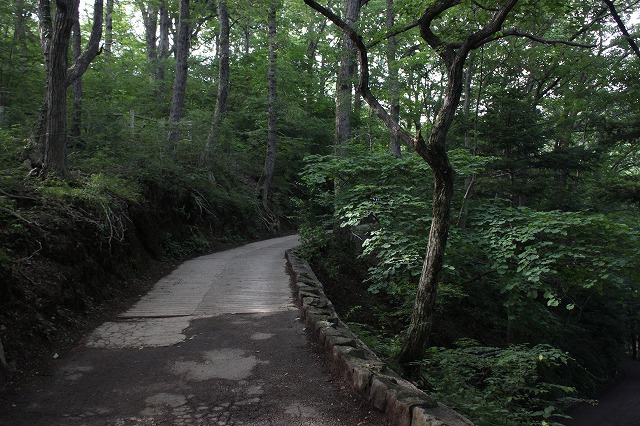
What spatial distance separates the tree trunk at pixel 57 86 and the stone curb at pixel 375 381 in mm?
5639

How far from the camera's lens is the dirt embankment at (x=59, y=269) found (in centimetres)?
455

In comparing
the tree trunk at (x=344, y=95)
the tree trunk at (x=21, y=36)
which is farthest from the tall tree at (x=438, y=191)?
the tree trunk at (x=21, y=36)

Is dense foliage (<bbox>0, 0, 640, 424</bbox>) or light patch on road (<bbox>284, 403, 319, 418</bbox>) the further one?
dense foliage (<bbox>0, 0, 640, 424</bbox>)

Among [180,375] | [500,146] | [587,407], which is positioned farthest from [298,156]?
[180,375]

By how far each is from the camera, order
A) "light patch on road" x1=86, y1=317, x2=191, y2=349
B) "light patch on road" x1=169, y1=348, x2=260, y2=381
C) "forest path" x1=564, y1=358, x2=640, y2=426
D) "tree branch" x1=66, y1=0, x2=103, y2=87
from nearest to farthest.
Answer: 1. "light patch on road" x1=169, y1=348, x2=260, y2=381
2. "light patch on road" x1=86, y1=317, x2=191, y2=349
3. "tree branch" x1=66, y1=0, x2=103, y2=87
4. "forest path" x1=564, y1=358, x2=640, y2=426

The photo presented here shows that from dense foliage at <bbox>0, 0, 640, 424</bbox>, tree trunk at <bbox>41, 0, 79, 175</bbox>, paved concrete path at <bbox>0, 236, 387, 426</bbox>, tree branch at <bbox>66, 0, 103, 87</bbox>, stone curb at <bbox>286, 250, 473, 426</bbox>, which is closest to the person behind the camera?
stone curb at <bbox>286, 250, 473, 426</bbox>

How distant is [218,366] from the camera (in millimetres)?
4625

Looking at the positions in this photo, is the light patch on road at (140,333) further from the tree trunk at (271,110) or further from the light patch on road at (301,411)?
the tree trunk at (271,110)

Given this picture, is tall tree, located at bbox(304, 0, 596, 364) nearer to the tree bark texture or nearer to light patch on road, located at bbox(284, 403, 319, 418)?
the tree bark texture

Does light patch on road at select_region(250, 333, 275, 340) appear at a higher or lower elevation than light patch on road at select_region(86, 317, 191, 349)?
lower

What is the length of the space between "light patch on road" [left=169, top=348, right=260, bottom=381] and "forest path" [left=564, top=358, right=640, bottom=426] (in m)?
13.2

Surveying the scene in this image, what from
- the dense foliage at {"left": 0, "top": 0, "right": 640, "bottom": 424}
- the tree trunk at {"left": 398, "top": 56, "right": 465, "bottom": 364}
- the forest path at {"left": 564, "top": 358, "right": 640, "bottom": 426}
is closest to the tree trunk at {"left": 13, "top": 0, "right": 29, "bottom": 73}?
the dense foliage at {"left": 0, "top": 0, "right": 640, "bottom": 424}

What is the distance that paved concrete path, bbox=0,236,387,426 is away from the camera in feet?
11.6

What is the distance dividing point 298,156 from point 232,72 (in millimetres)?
6661
